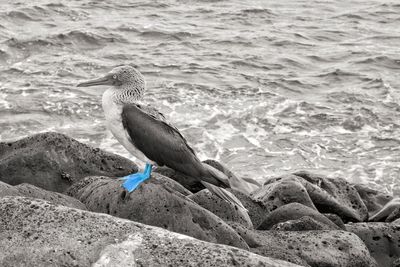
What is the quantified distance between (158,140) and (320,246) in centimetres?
170

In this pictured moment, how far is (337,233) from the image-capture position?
269 inches

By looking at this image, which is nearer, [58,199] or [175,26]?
[58,199]

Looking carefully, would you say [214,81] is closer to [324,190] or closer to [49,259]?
[324,190]

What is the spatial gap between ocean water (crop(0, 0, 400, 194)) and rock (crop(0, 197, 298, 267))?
283 inches

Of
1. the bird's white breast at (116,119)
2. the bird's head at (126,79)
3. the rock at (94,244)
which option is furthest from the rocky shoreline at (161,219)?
the bird's head at (126,79)

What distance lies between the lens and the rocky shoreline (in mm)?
4523

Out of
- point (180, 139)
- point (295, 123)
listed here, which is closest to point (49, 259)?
point (180, 139)

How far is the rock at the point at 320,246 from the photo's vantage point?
6488 millimetres

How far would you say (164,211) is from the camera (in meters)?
6.26

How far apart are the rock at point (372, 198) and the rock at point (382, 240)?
2506mm

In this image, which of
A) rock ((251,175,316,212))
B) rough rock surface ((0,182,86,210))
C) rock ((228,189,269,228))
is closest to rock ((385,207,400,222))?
rock ((251,175,316,212))

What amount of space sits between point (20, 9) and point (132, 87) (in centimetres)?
1368

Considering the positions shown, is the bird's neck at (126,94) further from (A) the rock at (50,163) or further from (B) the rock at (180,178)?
(B) the rock at (180,178)

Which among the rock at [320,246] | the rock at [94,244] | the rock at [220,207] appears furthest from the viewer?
the rock at [220,207]
